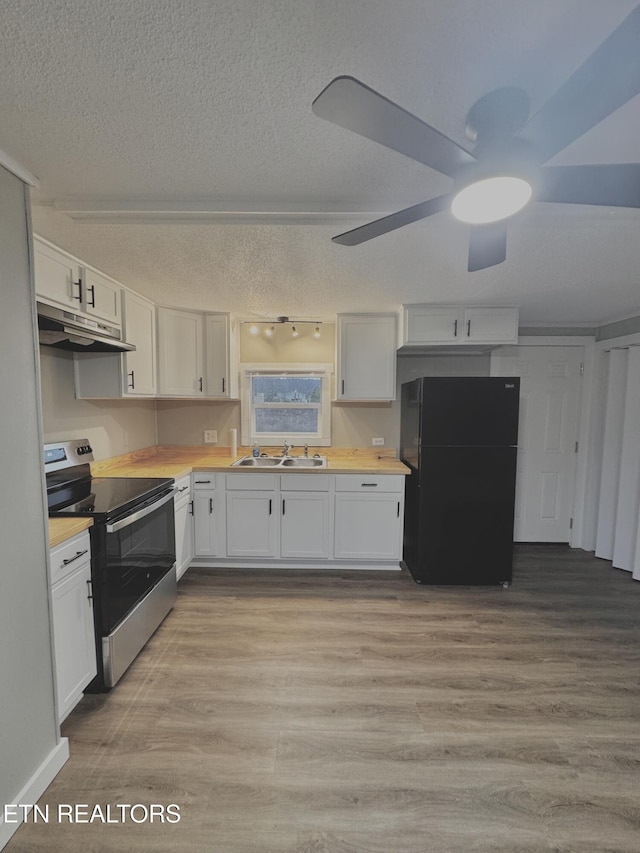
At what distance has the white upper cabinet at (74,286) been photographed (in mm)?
1812

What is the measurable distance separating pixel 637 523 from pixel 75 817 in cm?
409

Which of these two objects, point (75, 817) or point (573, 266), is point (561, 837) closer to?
point (75, 817)

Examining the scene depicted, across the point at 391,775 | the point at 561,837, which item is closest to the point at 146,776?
the point at 391,775

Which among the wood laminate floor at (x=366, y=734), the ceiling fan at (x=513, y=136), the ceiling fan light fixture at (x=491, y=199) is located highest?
the ceiling fan at (x=513, y=136)

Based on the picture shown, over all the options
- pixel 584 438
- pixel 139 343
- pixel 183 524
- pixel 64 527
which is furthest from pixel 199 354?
pixel 584 438

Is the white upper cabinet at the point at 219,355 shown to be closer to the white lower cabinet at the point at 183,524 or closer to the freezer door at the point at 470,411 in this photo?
the white lower cabinet at the point at 183,524

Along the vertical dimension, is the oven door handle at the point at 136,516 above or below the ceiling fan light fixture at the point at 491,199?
below

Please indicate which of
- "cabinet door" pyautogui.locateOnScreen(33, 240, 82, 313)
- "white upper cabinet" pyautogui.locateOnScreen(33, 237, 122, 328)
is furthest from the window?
"cabinet door" pyautogui.locateOnScreen(33, 240, 82, 313)

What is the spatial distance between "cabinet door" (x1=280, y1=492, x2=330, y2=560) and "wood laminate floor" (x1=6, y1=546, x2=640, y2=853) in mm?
527

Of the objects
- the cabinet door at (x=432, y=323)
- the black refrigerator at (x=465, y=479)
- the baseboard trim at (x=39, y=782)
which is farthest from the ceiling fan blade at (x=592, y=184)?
the baseboard trim at (x=39, y=782)

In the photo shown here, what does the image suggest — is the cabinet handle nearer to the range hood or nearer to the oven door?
the oven door

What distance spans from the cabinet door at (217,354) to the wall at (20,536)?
2.00m

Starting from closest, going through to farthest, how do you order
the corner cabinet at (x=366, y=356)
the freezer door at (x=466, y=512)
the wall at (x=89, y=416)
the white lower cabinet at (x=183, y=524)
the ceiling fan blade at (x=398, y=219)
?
the ceiling fan blade at (x=398, y=219) → the wall at (x=89, y=416) → the white lower cabinet at (x=183, y=524) → the freezer door at (x=466, y=512) → the corner cabinet at (x=366, y=356)

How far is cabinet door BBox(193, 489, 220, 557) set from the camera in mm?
3084
